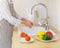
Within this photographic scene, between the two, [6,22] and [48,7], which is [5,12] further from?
[48,7]

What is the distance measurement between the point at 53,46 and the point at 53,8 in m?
1.39

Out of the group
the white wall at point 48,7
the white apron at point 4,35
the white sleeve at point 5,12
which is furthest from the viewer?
the white wall at point 48,7

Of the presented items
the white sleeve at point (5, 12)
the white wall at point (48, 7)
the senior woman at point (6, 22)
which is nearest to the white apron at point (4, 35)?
the senior woman at point (6, 22)

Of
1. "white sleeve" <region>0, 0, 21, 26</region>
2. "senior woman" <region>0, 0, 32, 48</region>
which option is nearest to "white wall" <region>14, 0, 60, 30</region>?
"senior woman" <region>0, 0, 32, 48</region>

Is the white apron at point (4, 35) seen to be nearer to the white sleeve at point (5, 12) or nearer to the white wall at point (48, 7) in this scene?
the white sleeve at point (5, 12)

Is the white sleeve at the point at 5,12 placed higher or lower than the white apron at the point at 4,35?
higher

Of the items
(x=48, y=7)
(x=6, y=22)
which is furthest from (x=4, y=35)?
(x=48, y=7)

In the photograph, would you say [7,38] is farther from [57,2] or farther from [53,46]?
[57,2]

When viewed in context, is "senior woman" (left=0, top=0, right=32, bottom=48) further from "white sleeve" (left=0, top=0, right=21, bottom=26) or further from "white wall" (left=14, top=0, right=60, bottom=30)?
"white wall" (left=14, top=0, right=60, bottom=30)

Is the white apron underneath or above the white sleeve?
underneath

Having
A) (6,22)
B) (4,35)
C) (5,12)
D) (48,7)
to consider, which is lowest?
(4,35)

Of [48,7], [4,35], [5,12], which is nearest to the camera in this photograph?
[5,12]

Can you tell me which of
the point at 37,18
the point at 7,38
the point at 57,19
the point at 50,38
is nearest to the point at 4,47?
the point at 7,38

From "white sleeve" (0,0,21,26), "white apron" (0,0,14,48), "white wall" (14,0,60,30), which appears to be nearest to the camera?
"white sleeve" (0,0,21,26)
